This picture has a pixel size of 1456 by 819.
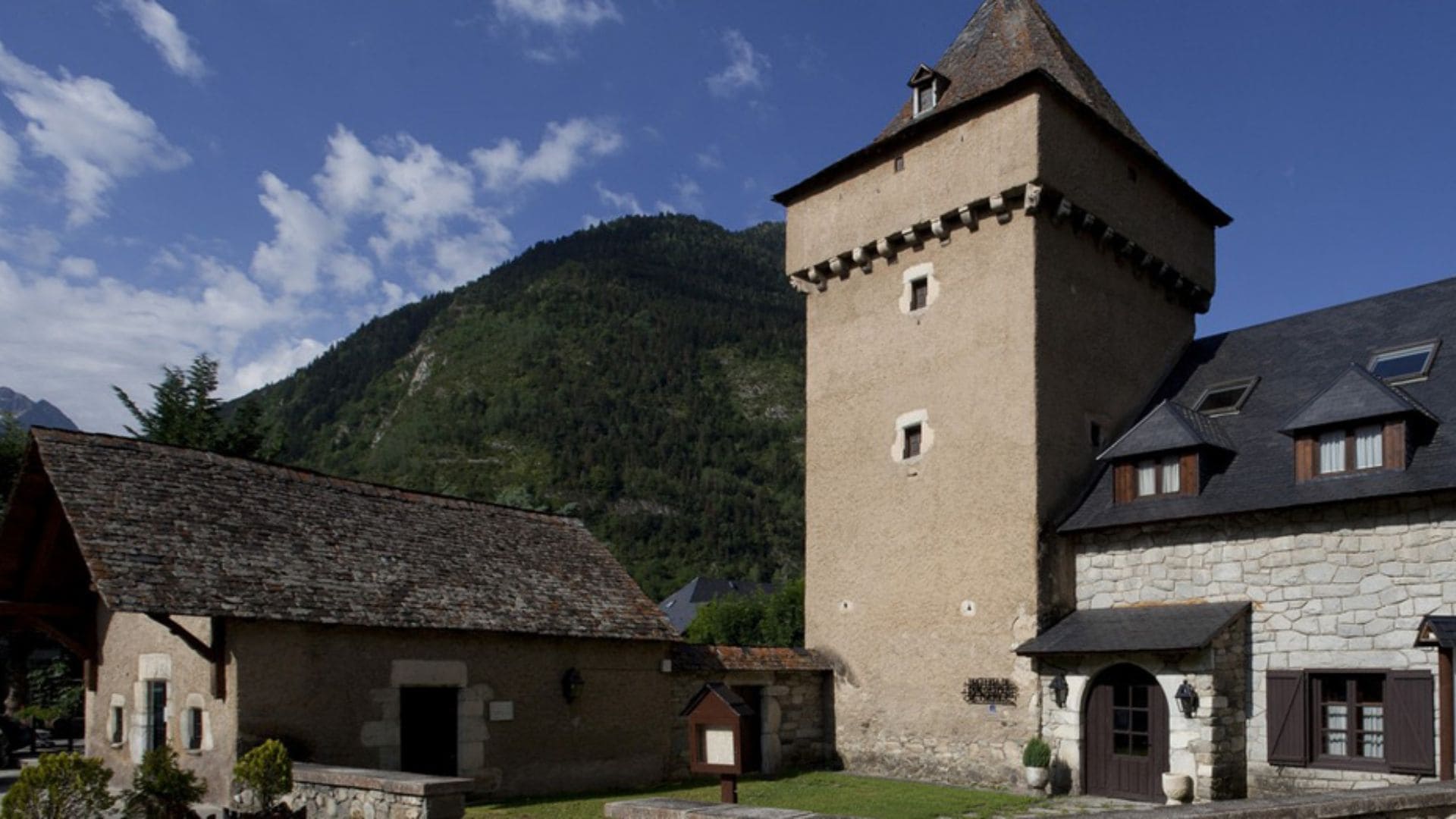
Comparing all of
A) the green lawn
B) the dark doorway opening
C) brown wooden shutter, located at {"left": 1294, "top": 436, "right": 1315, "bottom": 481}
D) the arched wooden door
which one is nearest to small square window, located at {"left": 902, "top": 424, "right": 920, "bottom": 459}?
the arched wooden door

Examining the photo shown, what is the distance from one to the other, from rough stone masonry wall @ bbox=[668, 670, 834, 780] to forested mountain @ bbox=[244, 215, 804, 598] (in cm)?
6439

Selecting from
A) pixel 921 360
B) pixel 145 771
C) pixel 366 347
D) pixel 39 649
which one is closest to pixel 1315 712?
pixel 921 360

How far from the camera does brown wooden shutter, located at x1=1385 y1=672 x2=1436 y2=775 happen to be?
1248 centimetres

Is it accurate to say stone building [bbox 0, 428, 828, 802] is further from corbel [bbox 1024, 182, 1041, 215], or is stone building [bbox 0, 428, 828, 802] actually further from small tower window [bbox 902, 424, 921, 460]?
corbel [bbox 1024, 182, 1041, 215]

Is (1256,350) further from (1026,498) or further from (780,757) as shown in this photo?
(780,757)

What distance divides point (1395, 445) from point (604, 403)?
310 ft

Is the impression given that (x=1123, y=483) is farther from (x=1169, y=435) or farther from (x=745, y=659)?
(x=745, y=659)

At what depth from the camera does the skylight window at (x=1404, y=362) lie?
15.3 m

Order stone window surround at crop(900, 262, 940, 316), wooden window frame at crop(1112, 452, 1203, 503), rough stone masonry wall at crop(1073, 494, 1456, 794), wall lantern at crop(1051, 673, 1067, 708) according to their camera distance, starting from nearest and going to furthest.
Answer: rough stone masonry wall at crop(1073, 494, 1456, 794) < wall lantern at crop(1051, 673, 1067, 708) < wooden window frame at crop(1112, 452, 1203, 503) < stone window surround at crop(900, 262, 940, 316)

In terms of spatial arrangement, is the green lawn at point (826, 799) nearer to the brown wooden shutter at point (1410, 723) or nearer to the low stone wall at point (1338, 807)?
the brown wooden shutter at point (1410, 723)

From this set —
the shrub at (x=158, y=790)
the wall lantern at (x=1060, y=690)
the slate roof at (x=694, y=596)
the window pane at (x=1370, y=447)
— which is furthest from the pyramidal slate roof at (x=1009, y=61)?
the slate roof at (x=694, y=596)

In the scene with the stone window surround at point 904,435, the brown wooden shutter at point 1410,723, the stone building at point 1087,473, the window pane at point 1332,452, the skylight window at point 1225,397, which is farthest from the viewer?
the stone window surround at point 904,435

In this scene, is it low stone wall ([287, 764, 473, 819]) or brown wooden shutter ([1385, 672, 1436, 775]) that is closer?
low stone wall ([287, 764, 473, 819])

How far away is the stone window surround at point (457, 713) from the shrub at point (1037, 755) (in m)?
7.64
